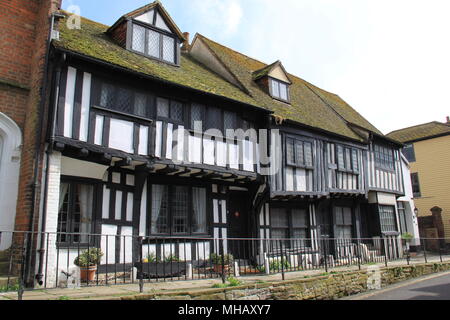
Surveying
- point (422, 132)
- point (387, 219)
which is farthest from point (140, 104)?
point (422, 132)

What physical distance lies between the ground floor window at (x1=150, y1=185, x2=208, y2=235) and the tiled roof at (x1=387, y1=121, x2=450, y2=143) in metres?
20.7

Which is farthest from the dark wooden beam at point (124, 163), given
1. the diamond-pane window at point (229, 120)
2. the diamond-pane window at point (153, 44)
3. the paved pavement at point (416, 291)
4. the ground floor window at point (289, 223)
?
the paved pavement at point (416, 291)

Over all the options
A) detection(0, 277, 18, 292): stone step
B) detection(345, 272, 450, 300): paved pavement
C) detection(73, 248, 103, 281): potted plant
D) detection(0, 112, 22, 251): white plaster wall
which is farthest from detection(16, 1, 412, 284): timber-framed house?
detection(345, 272, 450, 300): paved pavement

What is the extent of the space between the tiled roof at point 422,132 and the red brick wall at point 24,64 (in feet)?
81.9

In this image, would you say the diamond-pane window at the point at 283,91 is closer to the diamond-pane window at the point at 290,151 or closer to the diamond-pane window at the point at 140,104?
the diamond-pane window at the point at 290,151

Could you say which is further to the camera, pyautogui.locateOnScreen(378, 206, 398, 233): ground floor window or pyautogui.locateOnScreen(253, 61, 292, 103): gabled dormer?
pyautogui.locateOnScreen(378, 206, 398, 233): ground floor window

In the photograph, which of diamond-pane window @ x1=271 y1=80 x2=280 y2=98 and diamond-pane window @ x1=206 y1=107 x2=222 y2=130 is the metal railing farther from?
diamond-pane window @ x1=271 y1=80 x2=280 y2=98

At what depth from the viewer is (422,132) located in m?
27.0

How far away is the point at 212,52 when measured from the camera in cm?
1566

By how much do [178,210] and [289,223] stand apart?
198 inches

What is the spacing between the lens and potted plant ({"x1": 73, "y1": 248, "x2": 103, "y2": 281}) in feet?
27.2

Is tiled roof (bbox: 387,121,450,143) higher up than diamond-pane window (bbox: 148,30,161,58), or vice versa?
tiled roof (bbox: 387,121,450,143)

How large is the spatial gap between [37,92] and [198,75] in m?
5.59
